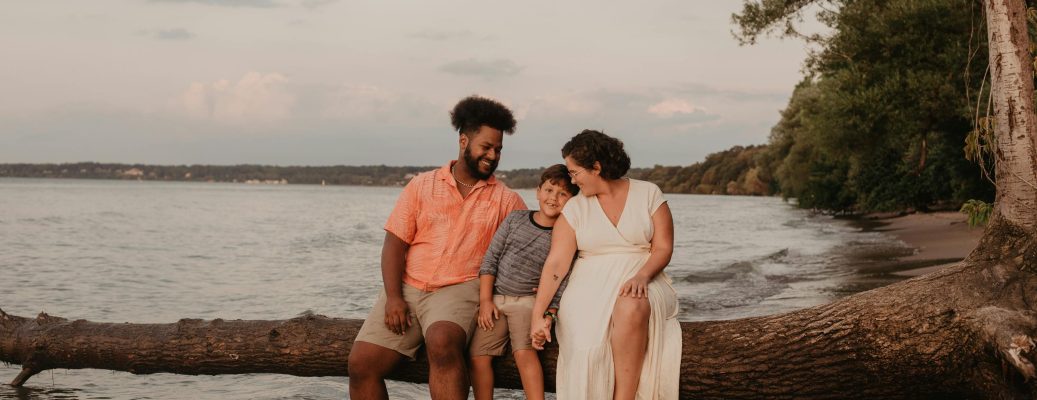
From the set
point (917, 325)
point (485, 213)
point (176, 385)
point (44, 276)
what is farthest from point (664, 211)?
point (44, 276)

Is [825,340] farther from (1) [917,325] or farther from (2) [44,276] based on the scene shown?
(2) [44,276]

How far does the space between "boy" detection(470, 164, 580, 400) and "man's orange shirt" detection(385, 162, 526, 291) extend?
19 cm

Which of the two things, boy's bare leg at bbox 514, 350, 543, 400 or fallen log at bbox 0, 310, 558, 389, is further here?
fallen log at bbox 0, 310, 558, 389

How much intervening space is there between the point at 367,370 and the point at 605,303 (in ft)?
4.69

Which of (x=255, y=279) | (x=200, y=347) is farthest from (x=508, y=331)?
(x=255, y=279)

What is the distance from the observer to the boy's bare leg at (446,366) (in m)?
4.57

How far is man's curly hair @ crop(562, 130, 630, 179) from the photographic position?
498cm

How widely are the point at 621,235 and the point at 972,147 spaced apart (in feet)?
8.76

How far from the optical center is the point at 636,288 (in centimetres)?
461

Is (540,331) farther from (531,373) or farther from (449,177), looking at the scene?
(449,177)

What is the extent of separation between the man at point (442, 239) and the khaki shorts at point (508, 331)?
93 mm

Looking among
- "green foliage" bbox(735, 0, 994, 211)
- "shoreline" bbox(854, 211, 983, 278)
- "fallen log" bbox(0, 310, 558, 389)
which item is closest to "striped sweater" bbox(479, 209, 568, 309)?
"fallen log" bbox(0, 310, 558, 389)

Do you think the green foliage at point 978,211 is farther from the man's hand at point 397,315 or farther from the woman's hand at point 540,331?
the man's hand at point 397,315

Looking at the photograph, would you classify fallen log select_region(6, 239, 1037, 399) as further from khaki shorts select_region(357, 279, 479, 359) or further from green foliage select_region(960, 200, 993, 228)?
green foliage select_region(960, 200, 993, 228)
